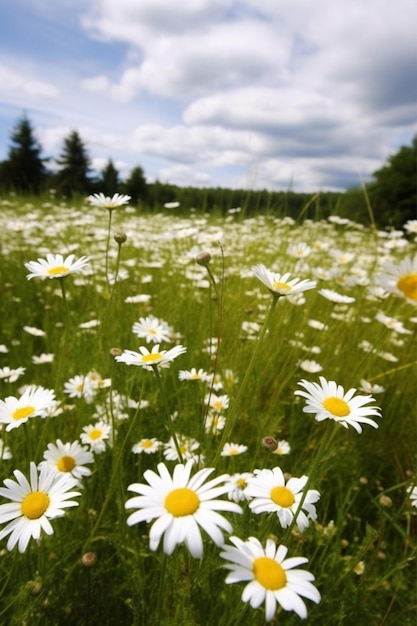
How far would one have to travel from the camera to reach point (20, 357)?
2174 mm

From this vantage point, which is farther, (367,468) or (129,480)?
(367,468)

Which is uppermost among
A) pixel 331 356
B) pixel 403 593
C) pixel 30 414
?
pixel 30 414

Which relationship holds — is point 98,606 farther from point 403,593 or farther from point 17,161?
point 17,161

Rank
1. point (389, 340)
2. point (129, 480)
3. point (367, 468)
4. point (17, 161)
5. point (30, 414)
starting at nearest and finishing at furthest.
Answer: point (30, 414) < point (129, 480) < point (367, 468) < point (389, 340) < point (17, 161)

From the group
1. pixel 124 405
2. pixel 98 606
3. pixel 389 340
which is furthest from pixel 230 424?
pixel 389 340

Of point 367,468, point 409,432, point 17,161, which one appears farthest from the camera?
point 17,161

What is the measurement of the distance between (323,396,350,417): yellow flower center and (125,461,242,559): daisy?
276 mm

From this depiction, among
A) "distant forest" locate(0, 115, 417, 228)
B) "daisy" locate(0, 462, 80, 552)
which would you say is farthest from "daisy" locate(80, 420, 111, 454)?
"distant forest" locate(0, 115, 417, 228)

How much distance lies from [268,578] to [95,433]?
905 mm

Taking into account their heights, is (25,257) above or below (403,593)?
above

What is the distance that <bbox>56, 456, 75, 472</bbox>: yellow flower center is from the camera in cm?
96

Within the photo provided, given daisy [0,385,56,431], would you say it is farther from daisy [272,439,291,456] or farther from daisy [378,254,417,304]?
daisy [378,254,417,304]

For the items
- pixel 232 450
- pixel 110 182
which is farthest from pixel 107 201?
pixel 110 182

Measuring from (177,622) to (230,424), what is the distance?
13.9 inches
